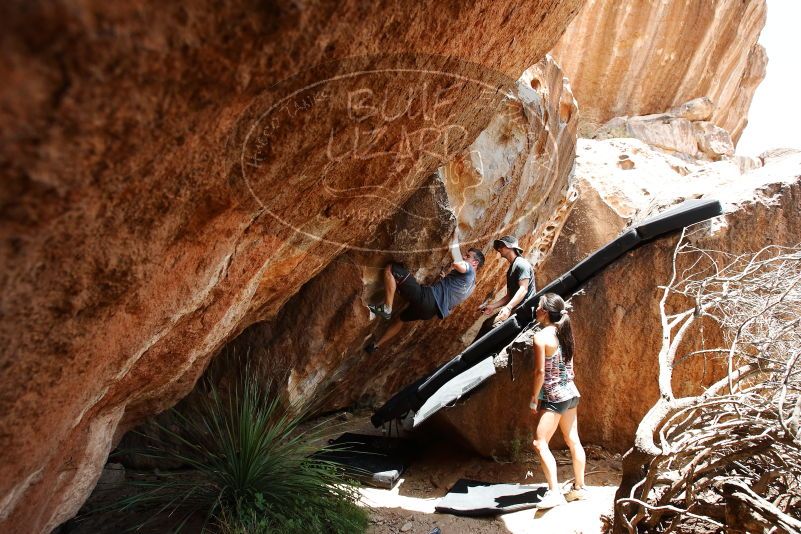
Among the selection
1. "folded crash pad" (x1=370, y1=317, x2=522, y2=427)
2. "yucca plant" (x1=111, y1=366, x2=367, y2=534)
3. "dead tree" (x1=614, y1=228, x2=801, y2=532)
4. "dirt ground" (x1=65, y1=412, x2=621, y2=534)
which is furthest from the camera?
"folded crash pad" (x1=370, y1=317, x2=522, y2=427)

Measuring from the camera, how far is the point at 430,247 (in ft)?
17.4

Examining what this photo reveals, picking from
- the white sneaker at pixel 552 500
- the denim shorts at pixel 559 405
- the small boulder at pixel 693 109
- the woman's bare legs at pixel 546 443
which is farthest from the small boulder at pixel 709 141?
the white sneaker at pixel 552 500

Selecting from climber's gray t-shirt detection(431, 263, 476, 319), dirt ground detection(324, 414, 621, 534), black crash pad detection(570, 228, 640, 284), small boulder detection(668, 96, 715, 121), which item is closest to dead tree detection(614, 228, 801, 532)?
dirt ground detection(324, 414, 621, 534)

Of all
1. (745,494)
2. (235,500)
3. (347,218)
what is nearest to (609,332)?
(745,494)

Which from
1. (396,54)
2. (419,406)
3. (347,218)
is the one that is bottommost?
(419,406)

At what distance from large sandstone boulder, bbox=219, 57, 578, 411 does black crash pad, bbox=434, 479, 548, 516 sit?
1605 mm

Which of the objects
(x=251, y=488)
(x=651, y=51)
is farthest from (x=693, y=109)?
(x=251, y=488)

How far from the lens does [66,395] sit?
220cm

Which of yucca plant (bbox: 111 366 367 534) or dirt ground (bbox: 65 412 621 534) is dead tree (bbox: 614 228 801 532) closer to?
dirt ground (bbox: 65 412 621 534)

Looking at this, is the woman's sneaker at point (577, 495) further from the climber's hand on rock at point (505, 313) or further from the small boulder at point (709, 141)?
the small boulder at point (709, 141)

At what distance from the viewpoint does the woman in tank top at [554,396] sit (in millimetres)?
4352

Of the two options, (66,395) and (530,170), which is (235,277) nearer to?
(66,395)

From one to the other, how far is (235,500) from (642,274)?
3997 millimetres

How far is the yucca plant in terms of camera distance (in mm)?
3689
